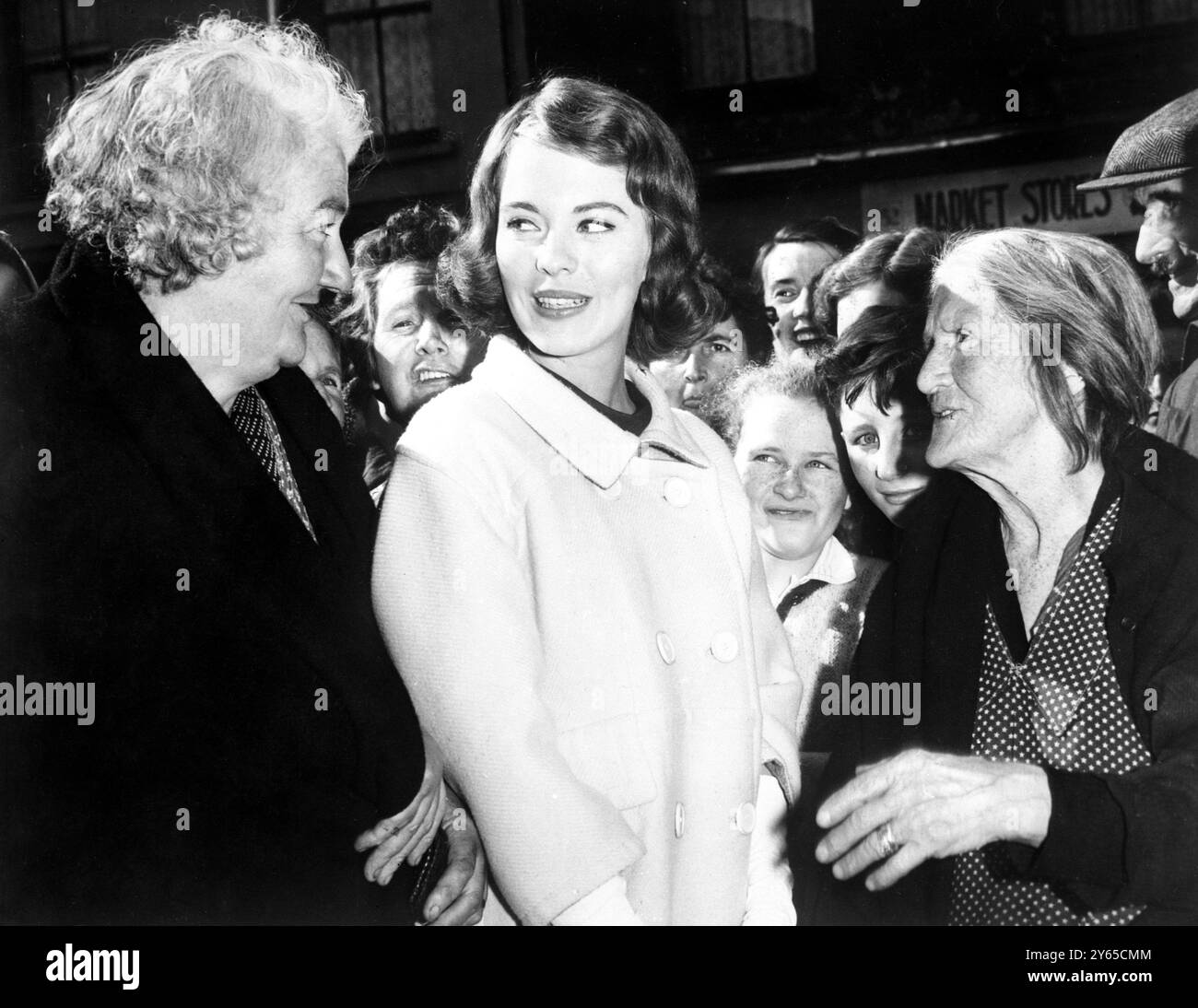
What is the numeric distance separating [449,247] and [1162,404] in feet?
4.28

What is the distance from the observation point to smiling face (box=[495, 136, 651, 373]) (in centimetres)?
225

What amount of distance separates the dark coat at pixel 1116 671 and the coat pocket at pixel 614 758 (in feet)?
1.29

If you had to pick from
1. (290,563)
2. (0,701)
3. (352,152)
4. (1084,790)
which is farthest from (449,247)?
(1084,790)

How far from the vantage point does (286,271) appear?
2.27 metres

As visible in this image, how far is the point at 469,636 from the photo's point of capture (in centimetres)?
206

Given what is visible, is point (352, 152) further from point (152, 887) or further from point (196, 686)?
point (152, 887)

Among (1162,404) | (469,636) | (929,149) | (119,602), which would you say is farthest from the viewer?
(929,149)

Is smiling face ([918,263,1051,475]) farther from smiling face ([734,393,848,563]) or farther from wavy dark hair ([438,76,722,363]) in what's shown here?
wavy dark hair ([438,76,722,363])
